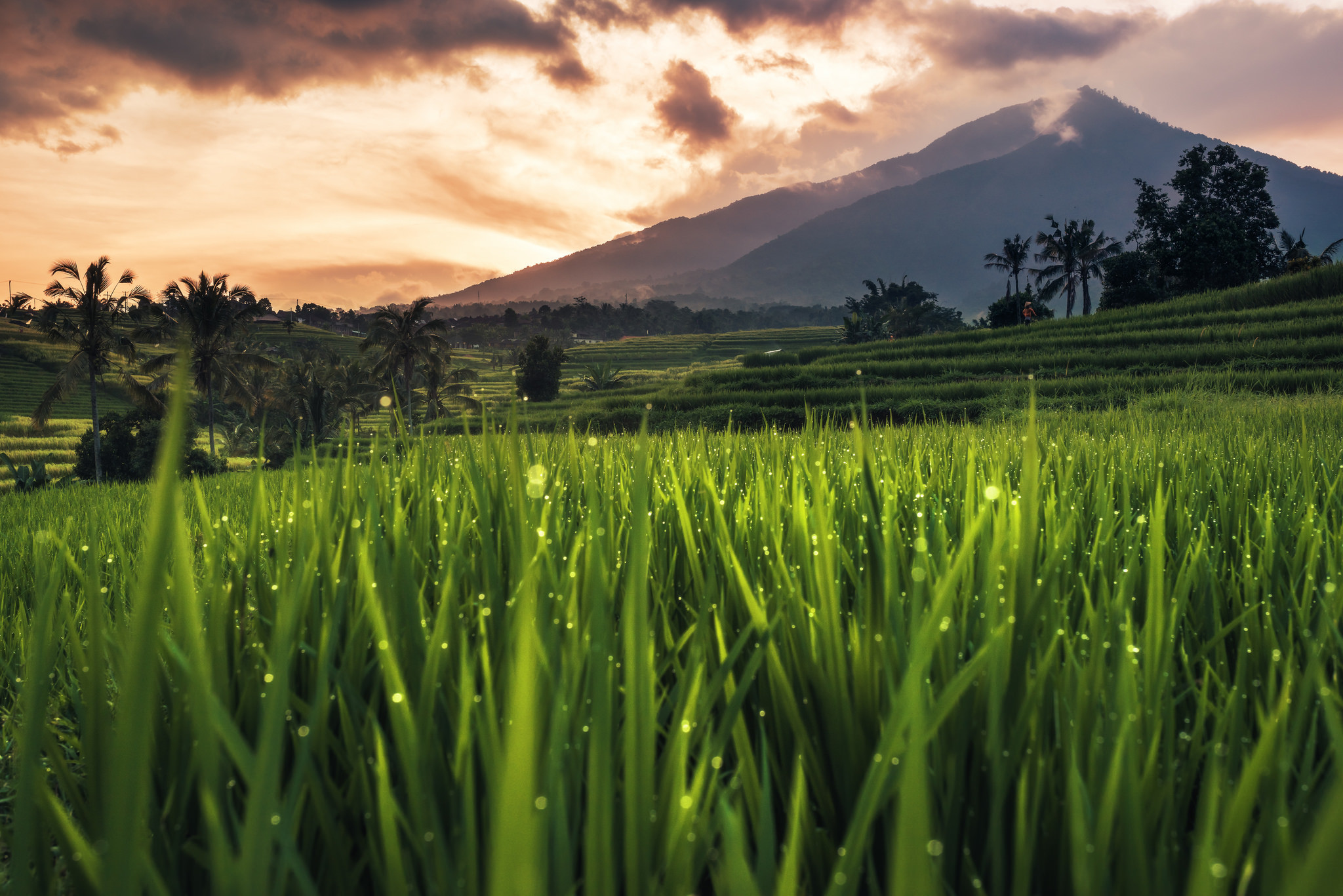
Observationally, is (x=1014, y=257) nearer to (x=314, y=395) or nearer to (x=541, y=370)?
(x=541, y=370)

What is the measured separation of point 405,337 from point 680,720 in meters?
37.8

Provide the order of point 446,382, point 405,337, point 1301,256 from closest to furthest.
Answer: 1. point 405,337
2. point 446,382
3. point 1301,256

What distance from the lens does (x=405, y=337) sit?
3512 centimetres

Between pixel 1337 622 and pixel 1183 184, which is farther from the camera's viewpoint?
pixel 1183 184

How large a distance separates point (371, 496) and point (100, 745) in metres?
0.31

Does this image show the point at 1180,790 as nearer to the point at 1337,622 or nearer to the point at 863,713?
the point at 863,713

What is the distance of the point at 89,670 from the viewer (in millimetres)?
394

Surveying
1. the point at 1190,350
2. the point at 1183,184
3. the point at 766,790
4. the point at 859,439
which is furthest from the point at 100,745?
the point at 1183,184

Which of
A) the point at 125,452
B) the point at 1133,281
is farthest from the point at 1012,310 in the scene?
the point at 125,452

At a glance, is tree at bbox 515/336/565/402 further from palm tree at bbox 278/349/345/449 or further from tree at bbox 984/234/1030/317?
tree at bbox 984/234/1030/317

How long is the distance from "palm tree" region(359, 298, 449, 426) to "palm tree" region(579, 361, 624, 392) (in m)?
8.41

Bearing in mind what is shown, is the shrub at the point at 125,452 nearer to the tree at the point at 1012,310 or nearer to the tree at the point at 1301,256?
the tree at the point at 1301,256

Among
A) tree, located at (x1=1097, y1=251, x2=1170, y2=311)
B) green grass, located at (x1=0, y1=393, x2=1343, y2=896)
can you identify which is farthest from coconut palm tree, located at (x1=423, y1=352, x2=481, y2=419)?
tree, located at (x1=1097, y1=251, x2=1170, y2=311)

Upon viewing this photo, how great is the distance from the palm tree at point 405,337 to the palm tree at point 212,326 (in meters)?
5.21
